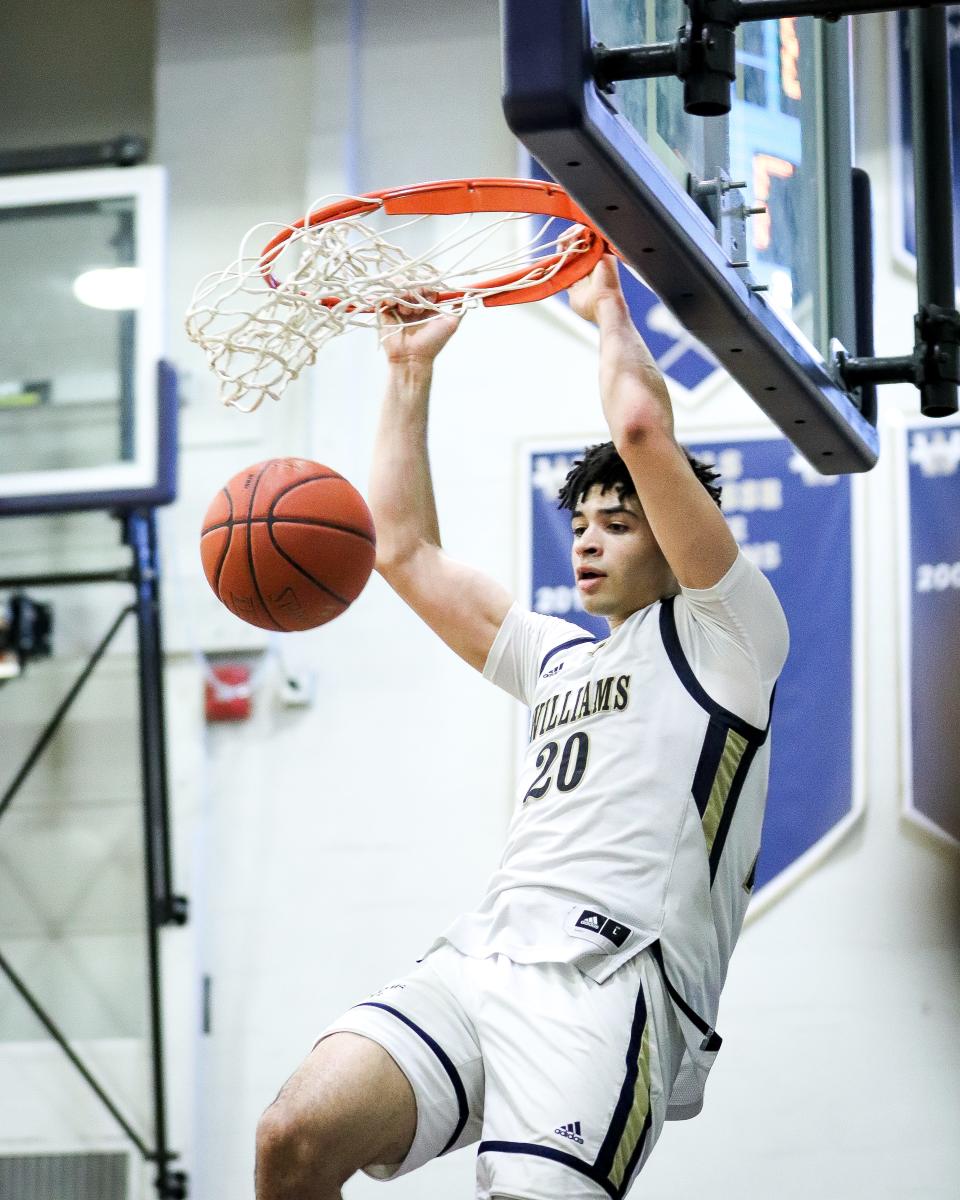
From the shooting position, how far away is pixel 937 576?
21.6 feet

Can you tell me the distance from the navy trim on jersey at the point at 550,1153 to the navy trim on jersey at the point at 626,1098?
16 mm

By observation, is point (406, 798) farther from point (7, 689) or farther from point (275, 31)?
point (275, 31)

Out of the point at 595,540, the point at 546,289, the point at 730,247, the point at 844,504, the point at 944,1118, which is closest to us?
the point at 730,247

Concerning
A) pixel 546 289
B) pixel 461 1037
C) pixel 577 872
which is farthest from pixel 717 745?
pixel 546 289

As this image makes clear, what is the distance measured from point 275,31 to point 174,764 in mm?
3365

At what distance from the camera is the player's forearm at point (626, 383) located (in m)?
3.32

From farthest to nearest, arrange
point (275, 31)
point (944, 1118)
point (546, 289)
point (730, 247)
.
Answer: point (275, 31) < point (944, 1118) < point (546, 289) < point (730, 247)

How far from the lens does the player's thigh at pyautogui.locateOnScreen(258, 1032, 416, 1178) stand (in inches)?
119

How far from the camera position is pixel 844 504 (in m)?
6.70

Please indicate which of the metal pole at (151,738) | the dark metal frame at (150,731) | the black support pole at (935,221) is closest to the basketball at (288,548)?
the black support pole at (935,221)

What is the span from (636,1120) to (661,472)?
1.22 m

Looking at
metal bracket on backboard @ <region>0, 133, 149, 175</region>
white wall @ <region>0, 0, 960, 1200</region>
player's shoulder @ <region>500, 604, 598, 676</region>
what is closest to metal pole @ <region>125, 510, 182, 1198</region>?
white wall @ <region>0, 0, 960, 1200</region>

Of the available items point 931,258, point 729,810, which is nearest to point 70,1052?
point 729,810

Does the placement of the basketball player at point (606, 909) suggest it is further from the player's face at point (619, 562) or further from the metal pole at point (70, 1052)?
the metal pole at point (70, 1052)
